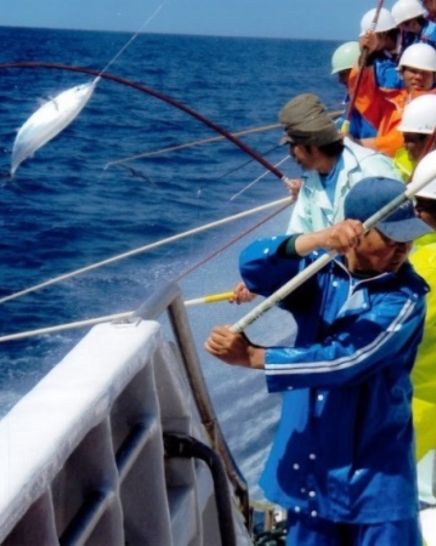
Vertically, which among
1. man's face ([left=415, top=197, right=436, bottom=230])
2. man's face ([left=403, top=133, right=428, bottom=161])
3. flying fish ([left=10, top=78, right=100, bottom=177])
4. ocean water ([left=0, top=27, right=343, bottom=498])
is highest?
flying fish ([left=10, top=78, right=100, bottom=177])

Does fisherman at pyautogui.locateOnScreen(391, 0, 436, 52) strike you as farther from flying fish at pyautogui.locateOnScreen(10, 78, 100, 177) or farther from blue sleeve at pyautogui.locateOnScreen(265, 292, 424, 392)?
blue sleeve at pyautogui.locateOnScreen(265, 292, 424, 392)

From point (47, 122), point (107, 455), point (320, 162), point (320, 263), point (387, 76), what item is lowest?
point (387, 76)

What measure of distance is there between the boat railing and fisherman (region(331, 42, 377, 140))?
3295 millimetres

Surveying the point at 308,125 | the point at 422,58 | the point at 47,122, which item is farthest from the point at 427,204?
the point at 422,58

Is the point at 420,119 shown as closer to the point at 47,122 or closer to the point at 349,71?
the point at 349,71

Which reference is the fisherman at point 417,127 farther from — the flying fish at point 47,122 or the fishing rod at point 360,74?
the flying fish at point 47,122

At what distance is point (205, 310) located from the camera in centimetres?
625

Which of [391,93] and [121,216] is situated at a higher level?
[391,93]

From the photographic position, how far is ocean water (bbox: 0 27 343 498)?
5.88 m

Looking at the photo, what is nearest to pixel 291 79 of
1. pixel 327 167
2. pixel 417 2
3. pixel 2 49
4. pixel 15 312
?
pixel 2 49

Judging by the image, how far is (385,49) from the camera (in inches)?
235

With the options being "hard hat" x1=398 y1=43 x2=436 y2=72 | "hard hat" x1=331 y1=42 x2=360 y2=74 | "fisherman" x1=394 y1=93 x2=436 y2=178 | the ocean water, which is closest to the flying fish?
the ocean water

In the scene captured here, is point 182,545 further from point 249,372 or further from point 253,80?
point 253,80

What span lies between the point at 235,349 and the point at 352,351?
0.24 meters
